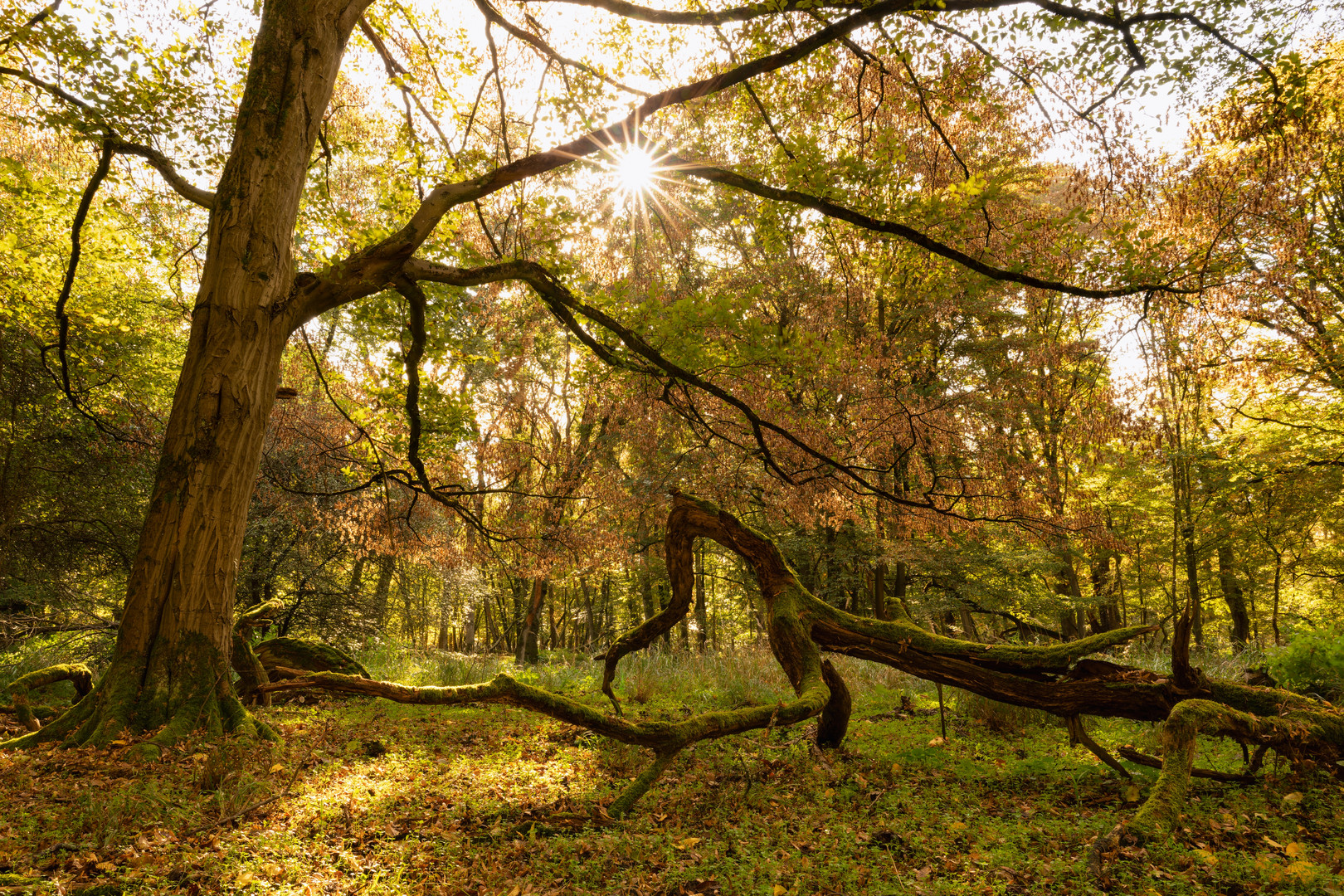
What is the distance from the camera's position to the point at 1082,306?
7.27m

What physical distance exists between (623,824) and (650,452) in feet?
31.1

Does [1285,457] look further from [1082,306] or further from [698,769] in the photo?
[698,769]

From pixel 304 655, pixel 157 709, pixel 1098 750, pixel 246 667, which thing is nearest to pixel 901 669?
pixel 1098 750

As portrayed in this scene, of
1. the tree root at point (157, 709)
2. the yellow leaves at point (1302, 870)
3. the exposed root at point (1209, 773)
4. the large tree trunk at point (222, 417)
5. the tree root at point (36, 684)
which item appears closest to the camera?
the yellow leaves at point (1302, 870)

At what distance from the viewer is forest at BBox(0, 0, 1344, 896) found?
3248mm

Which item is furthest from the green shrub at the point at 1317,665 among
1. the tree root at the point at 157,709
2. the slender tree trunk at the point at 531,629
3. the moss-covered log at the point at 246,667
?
the slender tree trunk at the point at 531,629

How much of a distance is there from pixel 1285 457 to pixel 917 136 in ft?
34.4

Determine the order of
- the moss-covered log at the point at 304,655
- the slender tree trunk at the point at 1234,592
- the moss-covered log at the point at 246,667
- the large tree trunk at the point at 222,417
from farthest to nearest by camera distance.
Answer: the slender tree trunk at the point at 1234,592, the moss-covered log at the point at 304,655, the moss-covered log at the point at 246,667, the large tree trunk at the point at 222,417

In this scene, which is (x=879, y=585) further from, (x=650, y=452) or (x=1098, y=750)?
(x=1098, y=750)

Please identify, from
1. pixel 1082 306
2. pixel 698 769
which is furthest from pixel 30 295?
pixel 1082 306

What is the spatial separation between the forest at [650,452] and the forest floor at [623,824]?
1.4 inches

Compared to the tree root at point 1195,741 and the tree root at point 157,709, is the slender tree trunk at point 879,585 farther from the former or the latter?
the tree root at point 157,709

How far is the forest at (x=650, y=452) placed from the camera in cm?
325

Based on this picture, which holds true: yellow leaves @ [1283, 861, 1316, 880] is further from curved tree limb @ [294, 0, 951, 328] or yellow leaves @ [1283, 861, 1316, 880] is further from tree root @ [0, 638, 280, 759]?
curved tree limb @ [294, 0, 951, 328]
